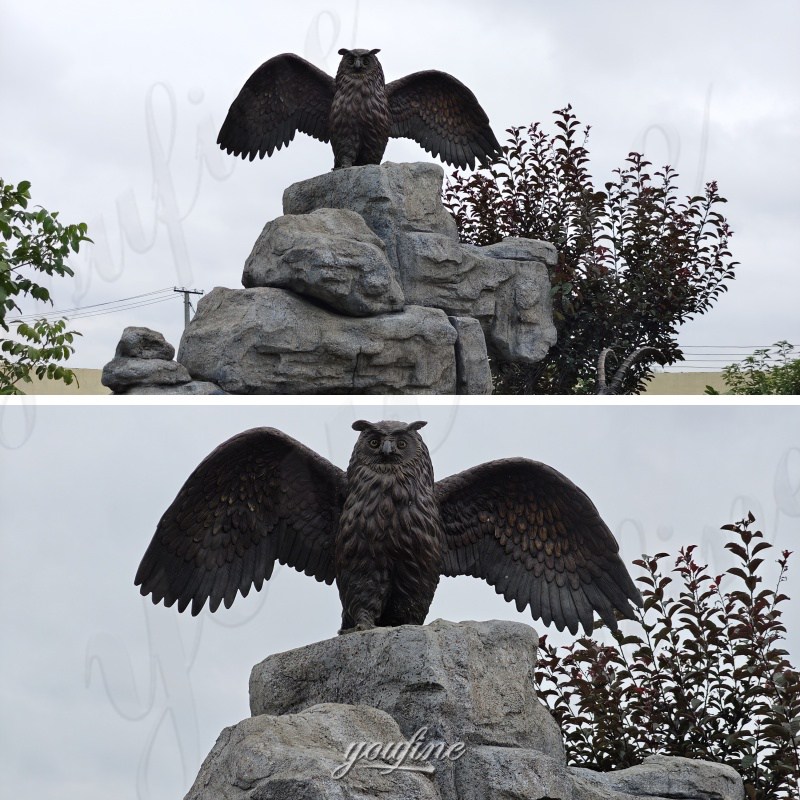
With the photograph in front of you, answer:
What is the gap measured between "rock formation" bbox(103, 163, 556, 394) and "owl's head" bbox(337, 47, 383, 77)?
1.71 feet

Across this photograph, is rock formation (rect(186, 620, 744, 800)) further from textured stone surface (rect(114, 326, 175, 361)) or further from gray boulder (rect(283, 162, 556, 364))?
gray boulder (rect(283, 162, 556, 364))

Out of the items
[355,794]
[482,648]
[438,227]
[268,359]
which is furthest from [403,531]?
[438,227]

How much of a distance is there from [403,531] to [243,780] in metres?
1.19

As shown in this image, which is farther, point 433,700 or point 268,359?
point 268,359

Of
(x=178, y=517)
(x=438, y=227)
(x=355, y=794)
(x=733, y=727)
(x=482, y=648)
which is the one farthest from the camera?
(x=438, y=227)

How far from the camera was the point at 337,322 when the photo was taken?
5691mm

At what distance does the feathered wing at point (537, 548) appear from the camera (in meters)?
4.32

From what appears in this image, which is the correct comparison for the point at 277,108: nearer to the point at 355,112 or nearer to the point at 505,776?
the point at 355,112

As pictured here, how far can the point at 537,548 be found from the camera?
A: 4.40 meters

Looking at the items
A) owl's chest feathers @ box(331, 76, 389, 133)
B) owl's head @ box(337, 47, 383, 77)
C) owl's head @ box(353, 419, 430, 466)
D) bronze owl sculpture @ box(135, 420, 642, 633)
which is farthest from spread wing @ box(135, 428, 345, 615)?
owl's head @ box(337, 47, 383, 77)

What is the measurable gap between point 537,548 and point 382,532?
30.1 inches

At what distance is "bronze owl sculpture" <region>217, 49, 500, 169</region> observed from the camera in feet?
19.7

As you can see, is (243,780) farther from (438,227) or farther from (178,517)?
(438,227)

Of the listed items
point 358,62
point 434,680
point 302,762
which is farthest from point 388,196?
point 302,762
